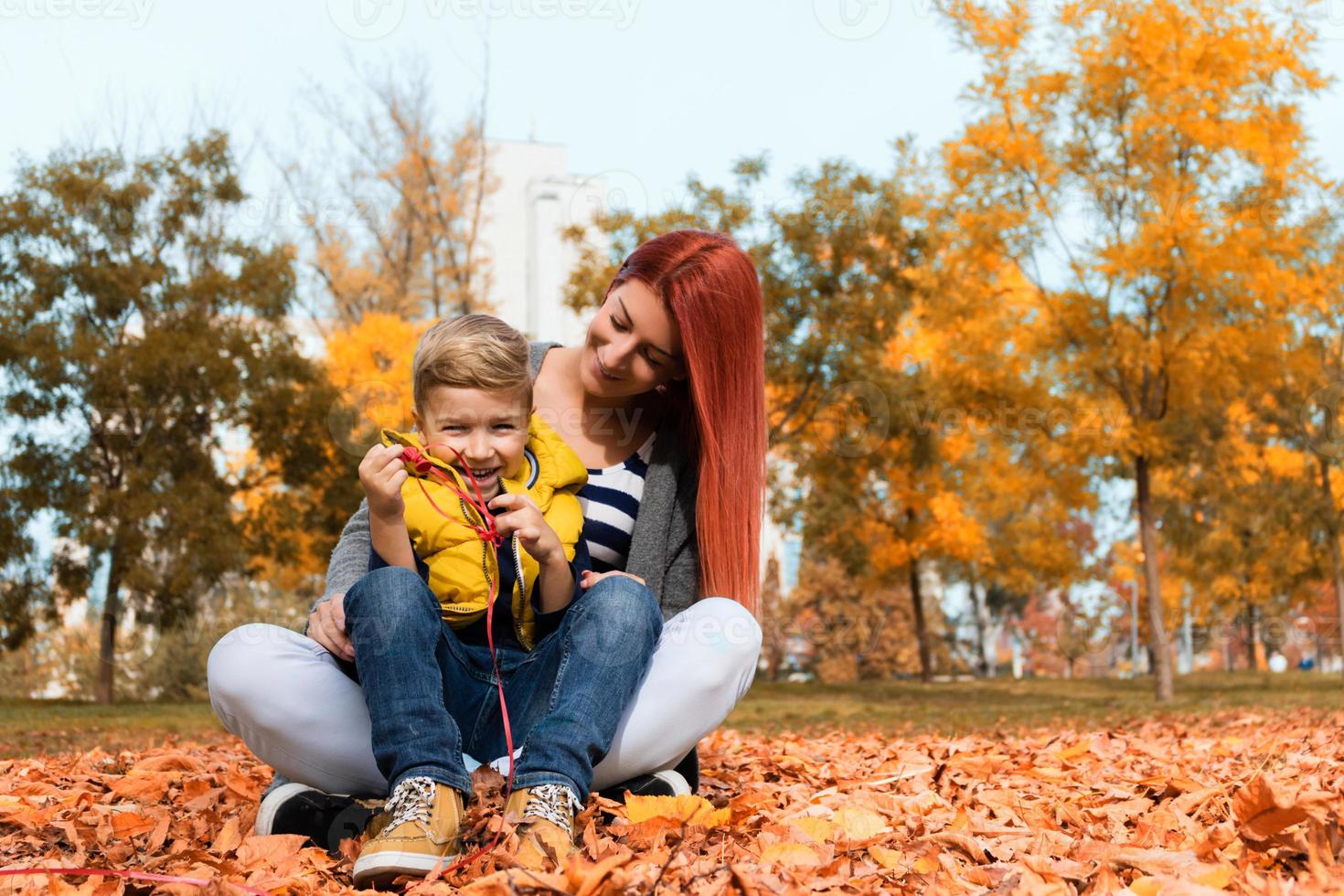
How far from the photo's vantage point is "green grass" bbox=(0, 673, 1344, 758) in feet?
24.0

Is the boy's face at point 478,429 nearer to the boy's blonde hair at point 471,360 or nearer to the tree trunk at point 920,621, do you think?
the boy's blonde hair at point 471,360

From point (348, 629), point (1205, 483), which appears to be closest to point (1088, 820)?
point (348, 629)

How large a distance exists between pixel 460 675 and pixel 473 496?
36cm

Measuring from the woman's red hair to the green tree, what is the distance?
38.6 ft

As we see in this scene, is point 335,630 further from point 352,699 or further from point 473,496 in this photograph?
point 473,496

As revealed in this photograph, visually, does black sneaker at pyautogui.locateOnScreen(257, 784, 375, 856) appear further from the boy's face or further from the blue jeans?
the boy's face

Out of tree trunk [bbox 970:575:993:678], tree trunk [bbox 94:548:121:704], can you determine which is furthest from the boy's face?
tree trunk [bbox 970:575:993:678]

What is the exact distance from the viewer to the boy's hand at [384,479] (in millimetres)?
2240

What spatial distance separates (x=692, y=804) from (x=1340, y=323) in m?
13.8

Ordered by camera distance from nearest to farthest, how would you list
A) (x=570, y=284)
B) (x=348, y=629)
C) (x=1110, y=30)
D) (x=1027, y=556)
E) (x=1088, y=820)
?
1. (x=348, y=629)
2. (x=1088, y=820)
3. (x=1110, y=30)
4. (x=570, y=284)
5. (x=1027, y=556)

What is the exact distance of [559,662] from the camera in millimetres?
2387

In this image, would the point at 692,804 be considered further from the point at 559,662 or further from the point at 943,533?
the point at 943,533

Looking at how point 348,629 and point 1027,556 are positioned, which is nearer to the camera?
point 348,629

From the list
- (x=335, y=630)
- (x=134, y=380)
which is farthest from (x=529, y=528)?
(x=134, y=380)
